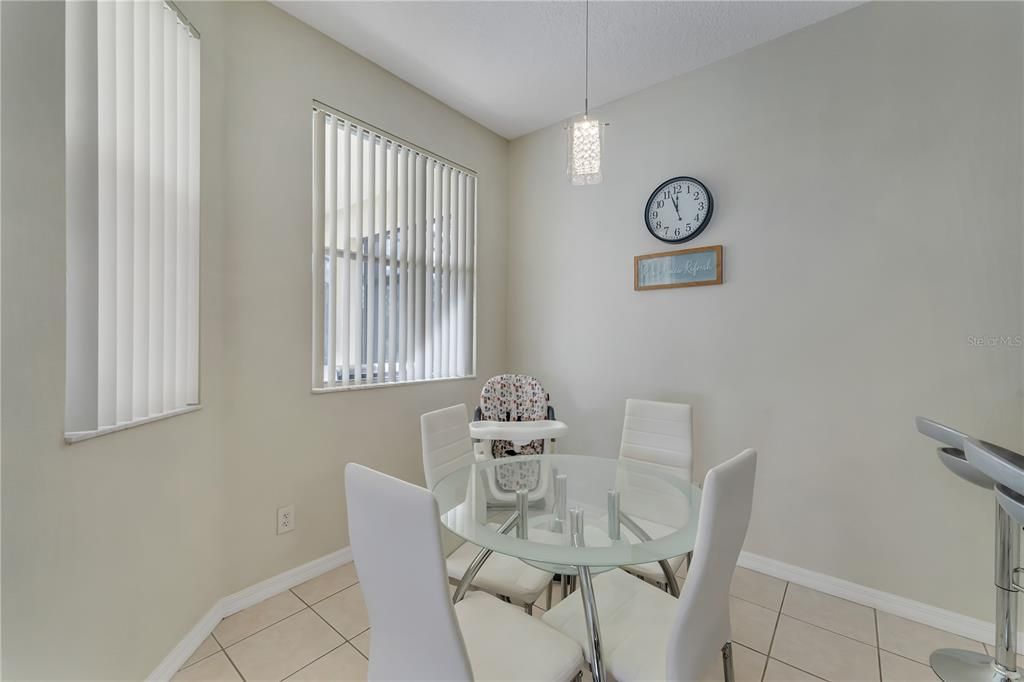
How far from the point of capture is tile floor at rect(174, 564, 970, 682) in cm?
156

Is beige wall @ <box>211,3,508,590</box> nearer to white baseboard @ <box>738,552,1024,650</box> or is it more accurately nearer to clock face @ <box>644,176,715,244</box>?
clock face @ <box>644,176,715,244</box>

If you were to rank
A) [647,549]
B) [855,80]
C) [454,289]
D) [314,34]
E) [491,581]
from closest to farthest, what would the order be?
[647,549], [491,581], [855,80], [314,34], [454,289]

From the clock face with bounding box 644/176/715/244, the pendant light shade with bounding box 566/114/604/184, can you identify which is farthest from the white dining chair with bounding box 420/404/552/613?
the clock face with bounding box 644/176/715/244

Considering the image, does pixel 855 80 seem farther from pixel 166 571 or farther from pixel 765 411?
pixel 166 571

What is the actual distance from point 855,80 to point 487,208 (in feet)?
7.70

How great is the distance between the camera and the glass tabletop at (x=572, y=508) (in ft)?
3.66

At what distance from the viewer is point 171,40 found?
1562 mm

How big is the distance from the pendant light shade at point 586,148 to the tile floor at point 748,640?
6.86 ft

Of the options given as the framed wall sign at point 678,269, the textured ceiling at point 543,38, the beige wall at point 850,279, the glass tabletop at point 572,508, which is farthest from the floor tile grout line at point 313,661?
the textured ceiling at point 543,38

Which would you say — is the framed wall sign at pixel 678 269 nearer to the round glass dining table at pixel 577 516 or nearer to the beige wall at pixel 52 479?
the round glass dining table at pixel 577 516

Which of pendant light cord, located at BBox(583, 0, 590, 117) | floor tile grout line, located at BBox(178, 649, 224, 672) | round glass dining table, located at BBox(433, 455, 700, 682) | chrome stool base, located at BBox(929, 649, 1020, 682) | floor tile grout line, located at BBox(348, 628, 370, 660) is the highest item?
pendant light cord, located at BBox(583, 0, 590, 117)

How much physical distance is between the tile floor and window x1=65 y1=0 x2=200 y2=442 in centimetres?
104

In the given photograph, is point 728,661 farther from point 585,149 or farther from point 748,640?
point 585,149

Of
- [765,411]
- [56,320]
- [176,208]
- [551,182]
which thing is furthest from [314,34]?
[765,411]
